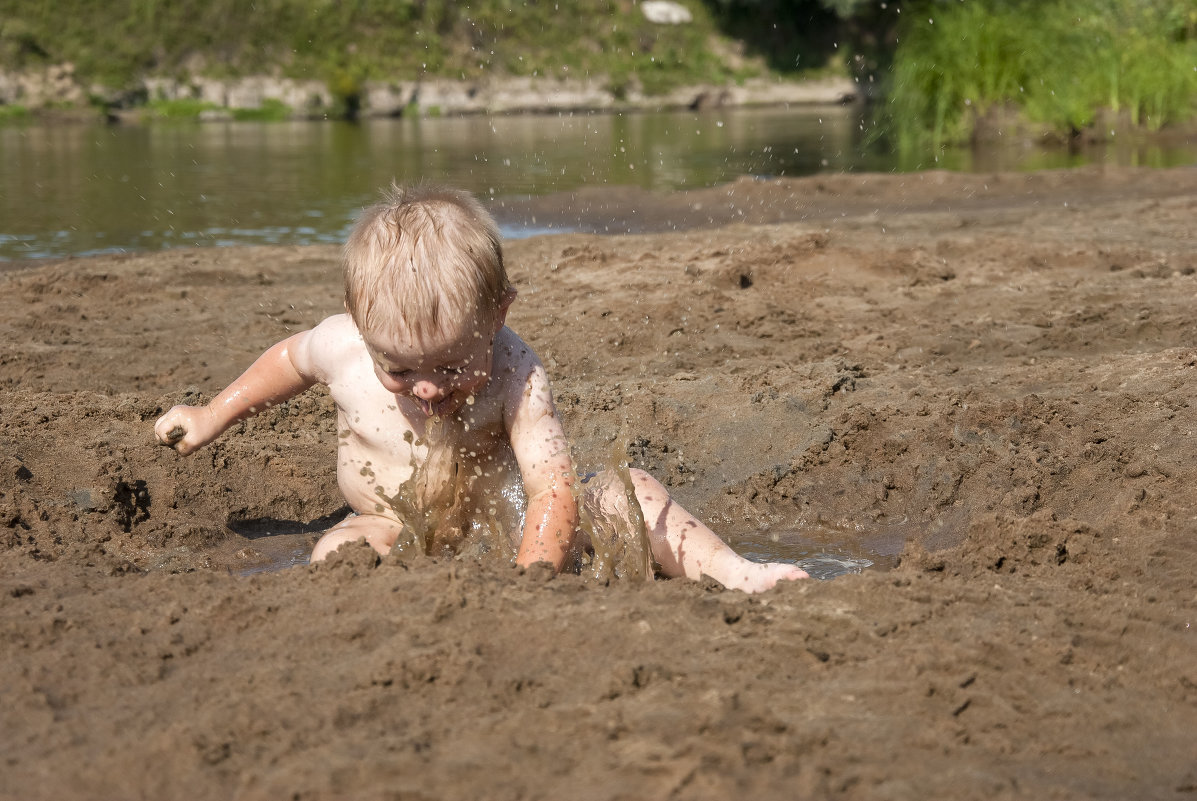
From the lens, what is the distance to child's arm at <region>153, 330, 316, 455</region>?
10.6 feet

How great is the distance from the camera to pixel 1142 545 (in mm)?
2885

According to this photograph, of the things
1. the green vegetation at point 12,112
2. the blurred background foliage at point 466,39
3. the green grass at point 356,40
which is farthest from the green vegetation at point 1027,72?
the green vegetation at point 12,112

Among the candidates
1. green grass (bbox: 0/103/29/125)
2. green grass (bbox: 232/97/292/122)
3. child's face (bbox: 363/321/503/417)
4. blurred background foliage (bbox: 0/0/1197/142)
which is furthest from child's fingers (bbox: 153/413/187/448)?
green grass (bbox: 232/97/292/122)

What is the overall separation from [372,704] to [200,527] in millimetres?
1819

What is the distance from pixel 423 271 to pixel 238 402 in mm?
894

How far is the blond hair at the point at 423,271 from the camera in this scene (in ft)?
8.52

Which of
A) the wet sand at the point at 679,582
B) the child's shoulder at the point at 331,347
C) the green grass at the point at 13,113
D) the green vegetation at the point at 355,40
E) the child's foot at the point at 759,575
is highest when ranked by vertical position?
the green vegetation at the point at 355,40

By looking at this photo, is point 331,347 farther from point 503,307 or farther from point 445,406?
point 503,307

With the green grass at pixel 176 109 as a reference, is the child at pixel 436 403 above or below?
below

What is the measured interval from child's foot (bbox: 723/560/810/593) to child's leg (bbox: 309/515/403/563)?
2.73ft

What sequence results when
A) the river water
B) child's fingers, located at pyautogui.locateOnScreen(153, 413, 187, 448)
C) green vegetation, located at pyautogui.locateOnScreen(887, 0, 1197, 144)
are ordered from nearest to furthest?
child's fingers, located at pyautogui.locateOnScreen(153, 413, 187, 448), the river water, green vegetation, located at pyautogui.locateOnScreen(887, 0, 1197, 144)

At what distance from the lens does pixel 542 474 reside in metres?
2.92

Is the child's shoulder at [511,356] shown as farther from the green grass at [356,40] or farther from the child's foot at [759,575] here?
the green grass at [356,40]

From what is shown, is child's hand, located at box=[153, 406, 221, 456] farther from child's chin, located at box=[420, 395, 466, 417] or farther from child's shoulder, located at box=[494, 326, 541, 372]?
child's shoulder, located at box=[494, 326, 541, 372]
